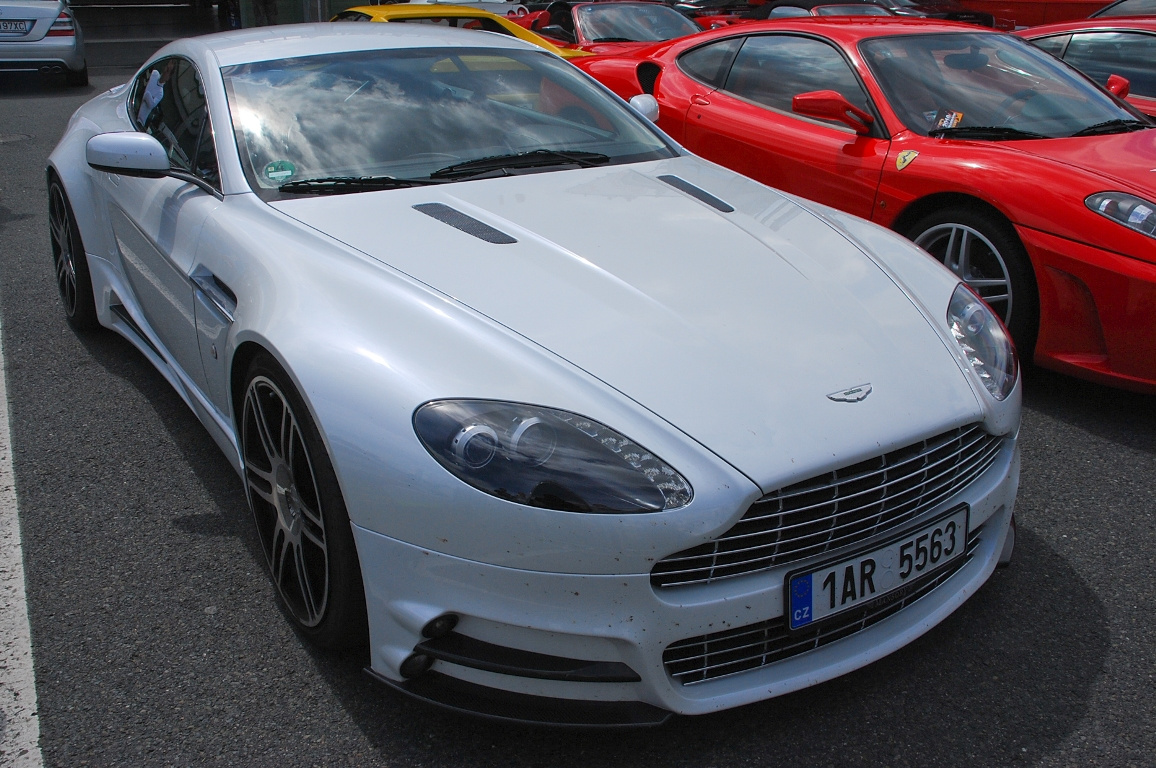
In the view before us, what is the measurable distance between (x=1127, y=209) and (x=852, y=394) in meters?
2.04

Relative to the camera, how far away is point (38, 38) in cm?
1183

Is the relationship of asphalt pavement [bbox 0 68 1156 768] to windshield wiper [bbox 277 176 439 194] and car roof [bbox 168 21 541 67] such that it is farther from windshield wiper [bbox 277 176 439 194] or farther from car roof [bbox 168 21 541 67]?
car roof [bbox 168 21 541 67]

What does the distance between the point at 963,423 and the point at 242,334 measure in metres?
1.59

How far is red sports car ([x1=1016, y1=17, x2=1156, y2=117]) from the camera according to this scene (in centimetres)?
582

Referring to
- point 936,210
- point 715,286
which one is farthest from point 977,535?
point 936,210

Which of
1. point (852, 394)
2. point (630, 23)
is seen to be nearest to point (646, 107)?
point (852, 394)

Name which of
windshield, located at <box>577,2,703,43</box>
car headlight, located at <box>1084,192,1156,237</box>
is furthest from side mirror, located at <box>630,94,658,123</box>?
windshield, located at <box>577,2,703,43</box>

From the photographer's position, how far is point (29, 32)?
38.7 feet

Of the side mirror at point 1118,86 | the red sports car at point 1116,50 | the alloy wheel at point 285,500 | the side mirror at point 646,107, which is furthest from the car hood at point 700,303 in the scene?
the red sports car at point 1116,50

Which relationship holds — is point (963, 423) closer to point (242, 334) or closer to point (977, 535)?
point (977, 535)

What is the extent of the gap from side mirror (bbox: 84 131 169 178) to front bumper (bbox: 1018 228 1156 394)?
2.91m

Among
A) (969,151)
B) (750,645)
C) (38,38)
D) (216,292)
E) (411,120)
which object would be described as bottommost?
(38,38)

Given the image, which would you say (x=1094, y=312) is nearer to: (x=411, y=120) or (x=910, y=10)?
(x=411, y=120)

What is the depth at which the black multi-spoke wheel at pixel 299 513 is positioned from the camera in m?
2.03
